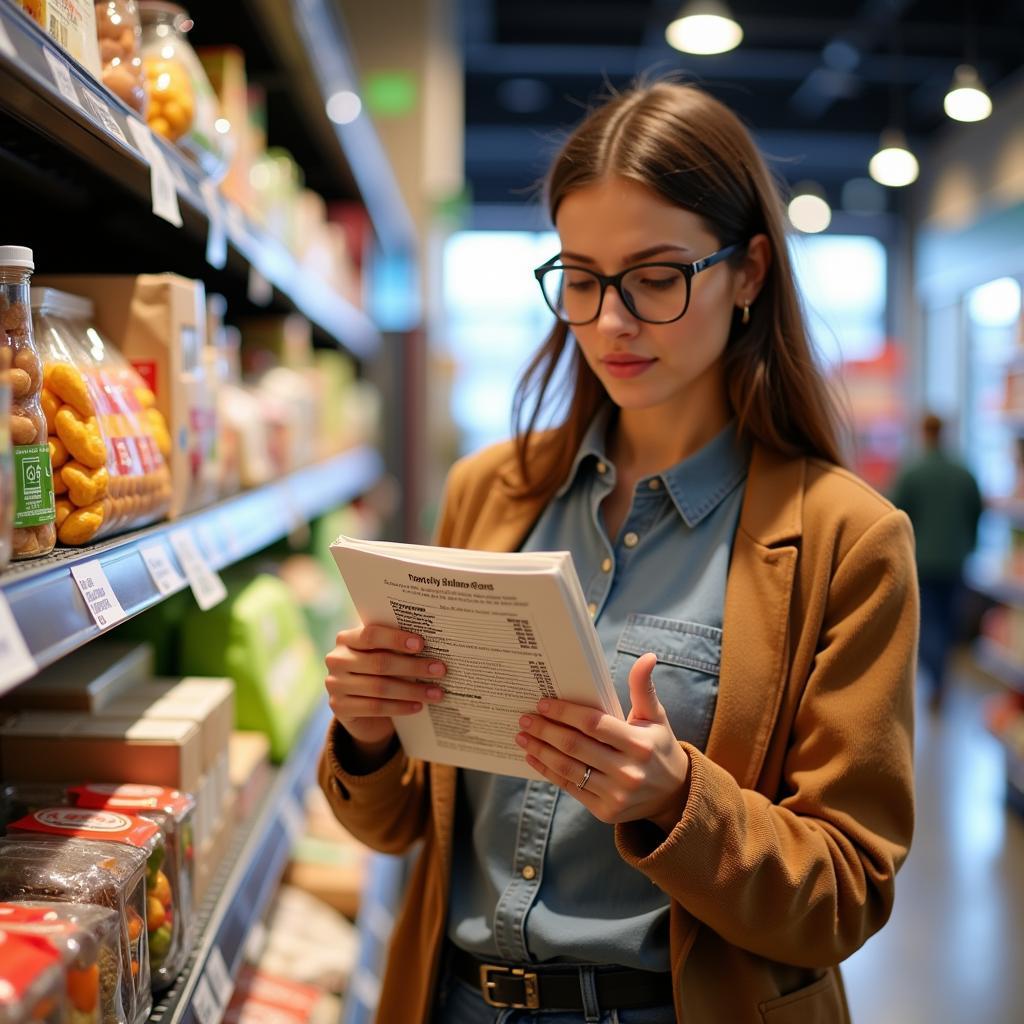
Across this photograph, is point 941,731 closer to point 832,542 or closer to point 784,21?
point 784,21

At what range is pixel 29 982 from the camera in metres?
0.85

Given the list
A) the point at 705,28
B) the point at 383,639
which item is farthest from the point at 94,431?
the point at 705,28

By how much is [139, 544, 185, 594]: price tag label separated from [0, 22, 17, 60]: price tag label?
1.84ft

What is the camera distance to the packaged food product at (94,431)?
3.95 ft

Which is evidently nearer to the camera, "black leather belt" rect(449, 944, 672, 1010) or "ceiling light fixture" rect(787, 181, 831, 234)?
"black leather belt" rect(449, 944, 672, 1010)

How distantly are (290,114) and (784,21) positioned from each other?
22.8ft

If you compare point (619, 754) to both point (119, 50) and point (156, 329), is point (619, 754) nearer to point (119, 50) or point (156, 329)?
point (156, 329)

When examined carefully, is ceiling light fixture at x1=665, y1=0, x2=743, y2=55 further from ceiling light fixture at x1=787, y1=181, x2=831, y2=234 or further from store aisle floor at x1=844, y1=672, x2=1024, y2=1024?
ceiling light fixture at x1=787, y1=181, x2=831, y2=234

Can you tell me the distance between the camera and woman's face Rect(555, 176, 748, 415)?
55.4 inches


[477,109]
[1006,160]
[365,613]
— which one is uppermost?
[477,109]

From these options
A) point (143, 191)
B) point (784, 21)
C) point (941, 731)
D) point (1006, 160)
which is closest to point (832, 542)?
point (143, 191)

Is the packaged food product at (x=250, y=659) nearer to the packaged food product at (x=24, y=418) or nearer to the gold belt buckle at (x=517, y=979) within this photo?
the gold belt buckle at (x=517, y=979)

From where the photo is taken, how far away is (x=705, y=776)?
3.93 ft

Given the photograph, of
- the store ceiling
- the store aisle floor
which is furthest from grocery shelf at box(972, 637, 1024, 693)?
the store ceiling
